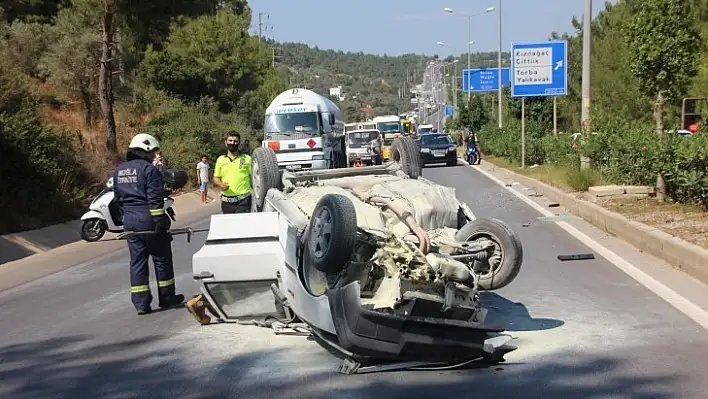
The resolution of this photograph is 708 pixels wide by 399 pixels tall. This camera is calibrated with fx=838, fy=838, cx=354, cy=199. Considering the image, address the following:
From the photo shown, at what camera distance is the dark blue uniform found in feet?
27.1

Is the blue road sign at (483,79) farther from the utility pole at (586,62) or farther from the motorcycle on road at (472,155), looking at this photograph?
the utility pole at (586,62)

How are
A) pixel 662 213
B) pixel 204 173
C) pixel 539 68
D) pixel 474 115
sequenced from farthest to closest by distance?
pixel 474 115 < pixel 539 68 < pixel 204 173 < pixel 662 213

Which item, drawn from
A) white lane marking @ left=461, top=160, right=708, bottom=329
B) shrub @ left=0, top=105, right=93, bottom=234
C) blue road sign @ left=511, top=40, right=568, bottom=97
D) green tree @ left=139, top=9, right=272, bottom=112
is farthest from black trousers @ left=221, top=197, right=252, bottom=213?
green tree @ left=139, top=9, right=272, bottom=112

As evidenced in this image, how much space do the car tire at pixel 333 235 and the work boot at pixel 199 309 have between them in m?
1.68

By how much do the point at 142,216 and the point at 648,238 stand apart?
690cm

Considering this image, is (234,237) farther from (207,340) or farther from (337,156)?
(337,156)

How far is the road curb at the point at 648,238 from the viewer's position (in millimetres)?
9516

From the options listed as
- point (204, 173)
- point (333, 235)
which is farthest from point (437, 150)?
point (333, 235)

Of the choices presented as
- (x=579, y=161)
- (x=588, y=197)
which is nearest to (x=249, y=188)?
(x=588, y=197)

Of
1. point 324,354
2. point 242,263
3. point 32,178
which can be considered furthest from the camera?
point 32,178

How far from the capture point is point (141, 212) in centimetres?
829

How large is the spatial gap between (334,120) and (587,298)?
83.7ft

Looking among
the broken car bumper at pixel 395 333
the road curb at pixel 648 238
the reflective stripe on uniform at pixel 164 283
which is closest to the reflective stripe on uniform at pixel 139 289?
the reflective stripe on uniform at pixel 164 283

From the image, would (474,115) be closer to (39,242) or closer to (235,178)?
(39,242)
